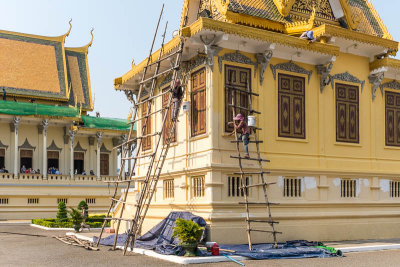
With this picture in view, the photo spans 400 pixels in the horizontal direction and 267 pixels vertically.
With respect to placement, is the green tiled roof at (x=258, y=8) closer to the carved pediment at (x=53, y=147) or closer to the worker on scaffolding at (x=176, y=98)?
the worker on scaffolding at (x=176, y=98)

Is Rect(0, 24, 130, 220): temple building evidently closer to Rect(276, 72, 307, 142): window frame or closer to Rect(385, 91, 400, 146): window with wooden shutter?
Rect(276, 72, 307, 142): window frame

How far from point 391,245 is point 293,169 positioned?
140 inches

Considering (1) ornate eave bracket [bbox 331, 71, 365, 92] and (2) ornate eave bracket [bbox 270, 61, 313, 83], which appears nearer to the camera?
(2) ornate eave bracket [bbox 270, 61, 313, 83]

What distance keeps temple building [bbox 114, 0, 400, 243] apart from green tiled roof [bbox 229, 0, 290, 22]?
0.16 ft

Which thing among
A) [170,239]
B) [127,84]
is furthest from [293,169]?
[127,84]

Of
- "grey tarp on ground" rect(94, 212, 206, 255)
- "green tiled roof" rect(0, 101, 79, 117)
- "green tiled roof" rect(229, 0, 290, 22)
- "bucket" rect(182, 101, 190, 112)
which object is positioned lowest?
"grey tarp on ground" rect(94, 212, 206, 255)

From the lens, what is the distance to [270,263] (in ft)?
40.9

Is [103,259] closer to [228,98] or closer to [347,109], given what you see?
[228,98]

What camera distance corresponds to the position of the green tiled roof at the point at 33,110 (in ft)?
113

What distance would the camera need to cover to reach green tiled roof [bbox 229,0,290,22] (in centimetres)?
1702

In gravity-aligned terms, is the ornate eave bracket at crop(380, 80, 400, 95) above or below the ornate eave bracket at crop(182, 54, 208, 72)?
below

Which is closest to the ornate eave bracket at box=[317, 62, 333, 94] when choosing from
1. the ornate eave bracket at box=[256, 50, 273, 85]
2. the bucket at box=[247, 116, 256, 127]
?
the ornate eave bracket at box=[256, 50, 273, 85]

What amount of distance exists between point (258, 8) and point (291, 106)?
3426 millimetres

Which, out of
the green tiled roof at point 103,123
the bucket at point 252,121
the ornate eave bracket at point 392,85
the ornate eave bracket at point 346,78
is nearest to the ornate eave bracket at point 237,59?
the bucket at point 252,121
